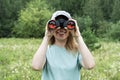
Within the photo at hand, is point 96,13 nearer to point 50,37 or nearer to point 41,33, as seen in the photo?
point 41,33

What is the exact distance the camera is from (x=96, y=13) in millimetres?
78875

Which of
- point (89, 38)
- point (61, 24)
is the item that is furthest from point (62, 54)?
point (89, 38)

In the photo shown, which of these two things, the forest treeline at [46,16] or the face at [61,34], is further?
the forest treeline at [46,16]

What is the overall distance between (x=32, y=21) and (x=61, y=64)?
60.0 m

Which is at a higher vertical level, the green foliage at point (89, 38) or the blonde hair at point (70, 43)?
the blonde hair at point (70, 43)

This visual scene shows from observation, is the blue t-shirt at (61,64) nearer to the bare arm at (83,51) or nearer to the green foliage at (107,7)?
the bare arm at (83,51)

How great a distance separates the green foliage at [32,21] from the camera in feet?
205

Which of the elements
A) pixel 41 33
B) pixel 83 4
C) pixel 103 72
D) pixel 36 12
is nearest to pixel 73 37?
pixel 103 72

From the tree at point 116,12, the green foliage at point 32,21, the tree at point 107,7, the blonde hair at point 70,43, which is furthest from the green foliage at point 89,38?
the tree at point 107,7

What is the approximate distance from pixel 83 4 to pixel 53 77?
7918 cm

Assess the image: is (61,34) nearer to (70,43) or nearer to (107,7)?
(70,43)

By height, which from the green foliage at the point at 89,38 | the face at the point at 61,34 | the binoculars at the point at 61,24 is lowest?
the green foliage at the point at 89,38

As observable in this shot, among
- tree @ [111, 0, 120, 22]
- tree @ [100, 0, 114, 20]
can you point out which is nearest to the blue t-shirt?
tree @ [111, 0, 120, 22]

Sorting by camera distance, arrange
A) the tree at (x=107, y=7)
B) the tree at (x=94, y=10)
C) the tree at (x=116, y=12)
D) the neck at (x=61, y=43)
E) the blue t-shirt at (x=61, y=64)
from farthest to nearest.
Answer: the tree at (x=107, y=7), the tree at (x=94, y=10), the tree at (x=116, y=12), the neck at (x=61, y=43), the blue t-shirt at (x=61, y=64)
